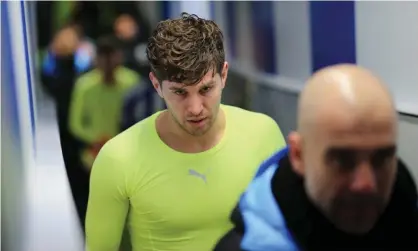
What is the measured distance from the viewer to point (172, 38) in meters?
0.92

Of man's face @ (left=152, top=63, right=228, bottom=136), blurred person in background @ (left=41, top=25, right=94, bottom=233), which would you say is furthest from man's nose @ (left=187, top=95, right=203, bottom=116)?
blurred person in background @ (left=41, top=25, right=94, bottom=233)

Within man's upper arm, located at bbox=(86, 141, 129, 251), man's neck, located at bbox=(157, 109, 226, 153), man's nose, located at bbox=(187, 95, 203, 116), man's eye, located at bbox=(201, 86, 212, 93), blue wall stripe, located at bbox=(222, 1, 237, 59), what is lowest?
man's upper arm, located at bbox=(86, 141, 129, 251)

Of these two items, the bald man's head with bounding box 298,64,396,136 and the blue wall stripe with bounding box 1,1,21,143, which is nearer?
the bald man's head with bounding box 298,64,396,136

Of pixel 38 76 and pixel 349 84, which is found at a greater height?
pixel 349 84

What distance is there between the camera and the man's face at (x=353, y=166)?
1.59ft

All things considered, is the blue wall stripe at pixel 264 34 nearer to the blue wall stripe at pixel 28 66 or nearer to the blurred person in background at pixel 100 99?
the blurred person in background at pixel 100 99

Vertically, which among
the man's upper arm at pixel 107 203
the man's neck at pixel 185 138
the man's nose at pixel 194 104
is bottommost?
the man's upper arm at pixel 107 203

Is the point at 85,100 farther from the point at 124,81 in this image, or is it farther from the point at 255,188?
the point at 255,188

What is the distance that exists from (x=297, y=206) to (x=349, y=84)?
0.11m

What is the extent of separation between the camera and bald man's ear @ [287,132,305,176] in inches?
20.5

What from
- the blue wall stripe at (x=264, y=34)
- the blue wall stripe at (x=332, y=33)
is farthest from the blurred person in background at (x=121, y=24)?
the blue wall stripe at (x=332, y=33)

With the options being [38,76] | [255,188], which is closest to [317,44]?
[38,76]

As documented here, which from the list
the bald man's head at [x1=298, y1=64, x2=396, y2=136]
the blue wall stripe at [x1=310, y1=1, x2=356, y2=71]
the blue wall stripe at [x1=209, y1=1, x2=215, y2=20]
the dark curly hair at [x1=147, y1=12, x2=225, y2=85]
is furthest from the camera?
the blue wall stripe at [x1=209, y1=1, x2=215, y2=20]

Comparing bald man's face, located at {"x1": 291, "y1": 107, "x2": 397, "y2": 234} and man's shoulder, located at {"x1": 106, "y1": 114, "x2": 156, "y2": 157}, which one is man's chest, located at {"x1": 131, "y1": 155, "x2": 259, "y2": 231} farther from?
bald man's face, located at {"x1": 291, "y1": 107, "x2": 397, "y2": 234}
